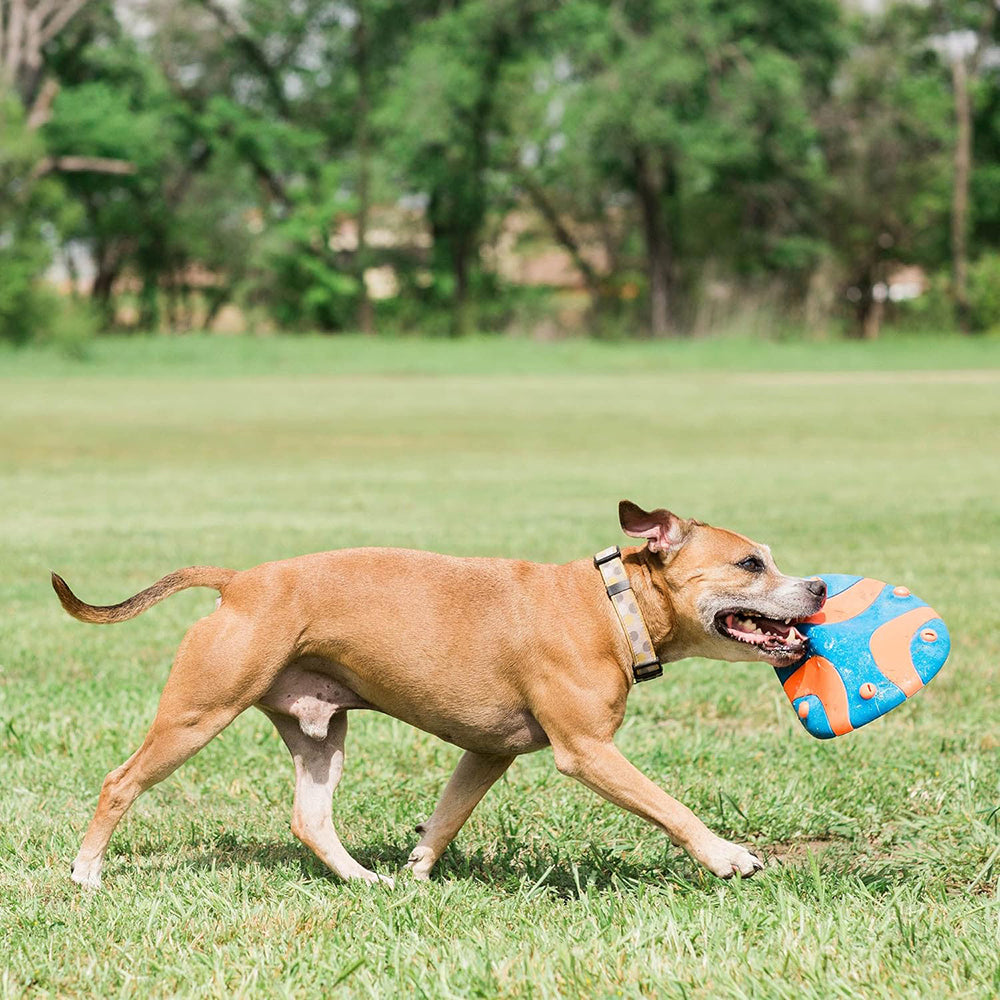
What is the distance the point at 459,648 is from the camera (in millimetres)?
4488

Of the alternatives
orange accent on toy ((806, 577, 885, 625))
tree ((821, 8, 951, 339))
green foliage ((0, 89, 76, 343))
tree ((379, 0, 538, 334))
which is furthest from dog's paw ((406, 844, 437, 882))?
tree ((821, 8, 951, 339))

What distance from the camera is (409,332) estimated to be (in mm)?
54781

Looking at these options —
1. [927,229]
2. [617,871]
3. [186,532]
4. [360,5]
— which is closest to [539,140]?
[360,5]

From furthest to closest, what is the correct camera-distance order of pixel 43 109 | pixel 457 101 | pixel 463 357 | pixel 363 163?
1. pixel 363 163
2. pixel 457 101
3. pixel 43 109
4. pixel 463 357

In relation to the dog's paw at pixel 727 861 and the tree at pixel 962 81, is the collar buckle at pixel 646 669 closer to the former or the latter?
the dog's paw at pixel 727 861

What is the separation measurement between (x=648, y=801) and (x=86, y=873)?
5.68 ft

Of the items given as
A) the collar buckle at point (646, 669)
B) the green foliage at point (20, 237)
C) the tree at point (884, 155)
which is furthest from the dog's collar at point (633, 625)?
the tree at point (884, 155)

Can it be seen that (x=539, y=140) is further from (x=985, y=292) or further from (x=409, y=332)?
(x=985, y=292)

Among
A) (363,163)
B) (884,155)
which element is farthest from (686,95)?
(363,163)

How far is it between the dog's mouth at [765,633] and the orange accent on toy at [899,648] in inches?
9.4

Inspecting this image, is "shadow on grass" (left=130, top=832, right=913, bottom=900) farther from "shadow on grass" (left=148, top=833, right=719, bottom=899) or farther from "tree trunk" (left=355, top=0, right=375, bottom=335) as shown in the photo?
"tree trunk" (left=355, top=0, right=375, bottom=335)

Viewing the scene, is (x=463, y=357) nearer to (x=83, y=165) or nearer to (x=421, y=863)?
(x=83, y=165)

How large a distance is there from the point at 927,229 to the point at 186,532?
4946 centimetres

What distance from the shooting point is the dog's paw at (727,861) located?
4176mm
